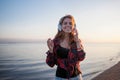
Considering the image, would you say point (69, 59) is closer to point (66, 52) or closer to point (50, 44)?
point (66, 52)

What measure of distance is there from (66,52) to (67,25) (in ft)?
1.42

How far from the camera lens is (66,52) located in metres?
4.13

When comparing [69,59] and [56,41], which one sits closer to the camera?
[69,59]

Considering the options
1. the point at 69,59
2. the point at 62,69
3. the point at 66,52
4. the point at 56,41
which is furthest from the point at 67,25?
the point at 62,69

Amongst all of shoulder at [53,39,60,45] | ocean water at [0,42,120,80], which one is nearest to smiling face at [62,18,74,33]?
shoulder at [53,39,60,45]

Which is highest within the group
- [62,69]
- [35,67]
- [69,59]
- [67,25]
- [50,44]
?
[67,25]

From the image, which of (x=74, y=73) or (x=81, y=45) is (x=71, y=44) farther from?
(x=74, y=73)

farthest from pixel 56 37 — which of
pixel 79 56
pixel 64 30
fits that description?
pixel 79 56

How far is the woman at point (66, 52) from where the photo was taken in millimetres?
4109

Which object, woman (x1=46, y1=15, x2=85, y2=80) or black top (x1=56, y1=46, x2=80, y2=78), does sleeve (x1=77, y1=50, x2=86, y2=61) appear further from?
black top (x1=56, y1=46, x2=80, y2=78)

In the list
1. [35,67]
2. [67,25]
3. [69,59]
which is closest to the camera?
[69,59]

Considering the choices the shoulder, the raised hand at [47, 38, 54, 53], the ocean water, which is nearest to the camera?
the raised hand at [47, 38, 54, 53]

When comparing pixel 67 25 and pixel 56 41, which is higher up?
pixel 67 25

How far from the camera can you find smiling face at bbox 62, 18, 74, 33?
4.18 meters
